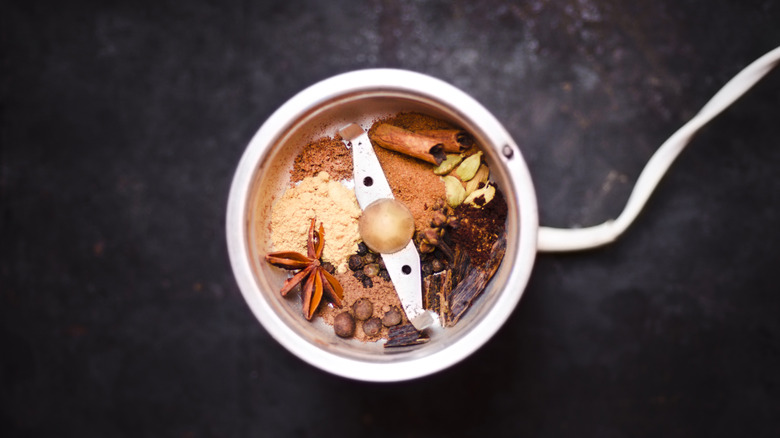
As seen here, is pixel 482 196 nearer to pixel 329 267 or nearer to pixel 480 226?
pixel 480 226

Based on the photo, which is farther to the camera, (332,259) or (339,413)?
(339,413)

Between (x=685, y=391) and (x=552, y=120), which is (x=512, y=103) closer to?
(x=552, y=120)

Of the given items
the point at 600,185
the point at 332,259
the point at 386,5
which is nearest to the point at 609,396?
the point at 600,185

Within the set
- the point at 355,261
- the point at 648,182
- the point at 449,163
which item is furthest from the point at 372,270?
the point at 648,182

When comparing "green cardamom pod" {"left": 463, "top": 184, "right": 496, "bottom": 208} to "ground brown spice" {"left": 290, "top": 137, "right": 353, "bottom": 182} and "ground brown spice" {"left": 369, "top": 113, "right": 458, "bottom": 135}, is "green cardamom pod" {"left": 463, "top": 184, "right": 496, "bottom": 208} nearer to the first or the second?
"ground brown spice" {"left": 369, "top": 113, "right": 458, "bottom": 135}

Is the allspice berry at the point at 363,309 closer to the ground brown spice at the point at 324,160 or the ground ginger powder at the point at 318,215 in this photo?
the ground ginger powder at the point at 318,215

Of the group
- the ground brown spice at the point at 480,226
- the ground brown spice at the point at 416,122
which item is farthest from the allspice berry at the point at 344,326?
the ground brown spice at the point at 416,122
